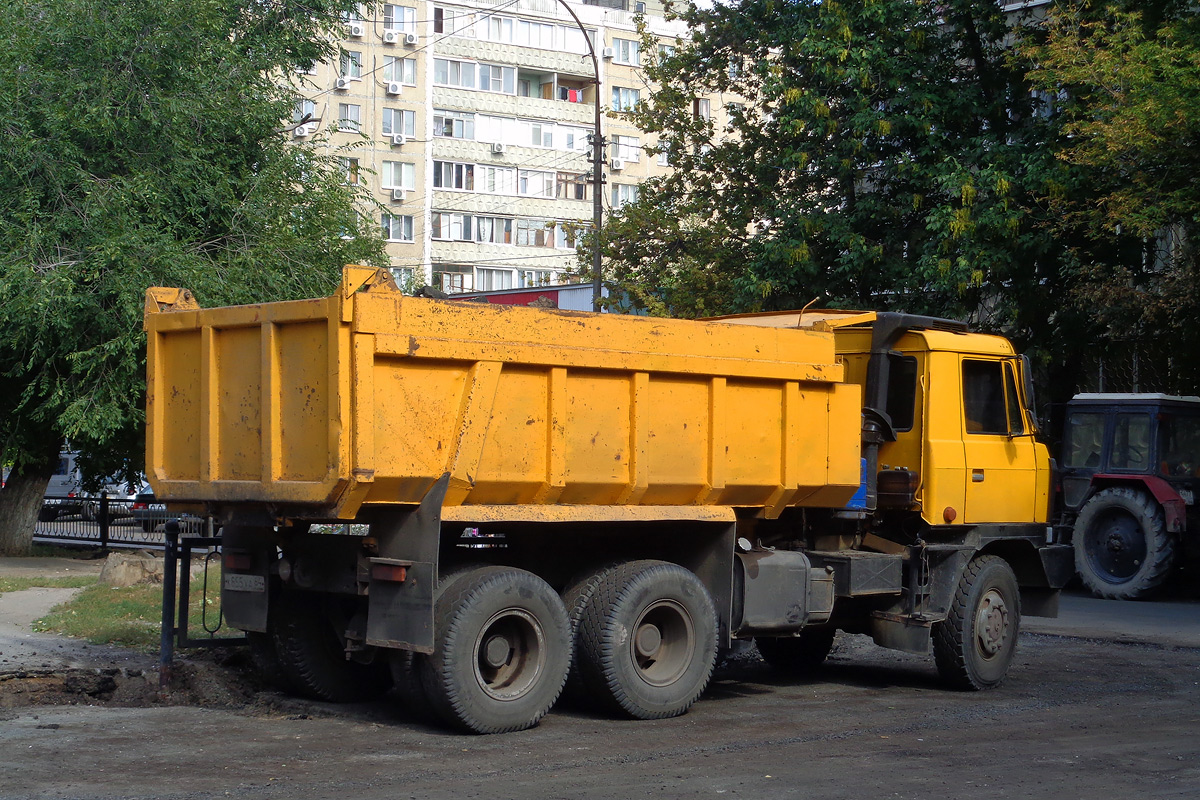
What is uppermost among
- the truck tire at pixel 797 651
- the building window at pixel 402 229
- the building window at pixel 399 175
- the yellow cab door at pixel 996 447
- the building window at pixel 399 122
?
the building window at pixel 399 122

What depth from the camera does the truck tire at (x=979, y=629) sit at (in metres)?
11.0

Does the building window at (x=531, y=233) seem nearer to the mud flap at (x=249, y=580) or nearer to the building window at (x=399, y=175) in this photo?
the building window at (x=399, y=175)

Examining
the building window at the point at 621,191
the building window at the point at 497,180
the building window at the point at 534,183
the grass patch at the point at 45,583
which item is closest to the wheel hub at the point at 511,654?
the grass patch at the point at 45,583

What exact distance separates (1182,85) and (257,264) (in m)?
12.8

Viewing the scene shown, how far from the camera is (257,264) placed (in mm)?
20984

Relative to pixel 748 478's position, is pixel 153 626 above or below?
below

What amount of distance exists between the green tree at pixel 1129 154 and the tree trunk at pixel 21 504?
1633 cm

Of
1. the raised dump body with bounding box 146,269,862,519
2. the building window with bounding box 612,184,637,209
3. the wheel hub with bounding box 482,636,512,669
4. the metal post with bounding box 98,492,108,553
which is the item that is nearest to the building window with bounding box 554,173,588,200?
the building window with bounding box 612,184,637,209

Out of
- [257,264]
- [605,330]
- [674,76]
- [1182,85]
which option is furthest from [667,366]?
[674,76]

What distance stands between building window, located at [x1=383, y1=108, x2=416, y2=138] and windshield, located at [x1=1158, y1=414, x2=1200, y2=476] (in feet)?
149

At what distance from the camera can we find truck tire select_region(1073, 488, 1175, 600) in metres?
18.5

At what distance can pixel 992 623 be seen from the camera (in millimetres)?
11266

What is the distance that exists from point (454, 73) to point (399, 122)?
3.27 m

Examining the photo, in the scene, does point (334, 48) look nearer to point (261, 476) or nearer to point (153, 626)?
point (153, 626)
